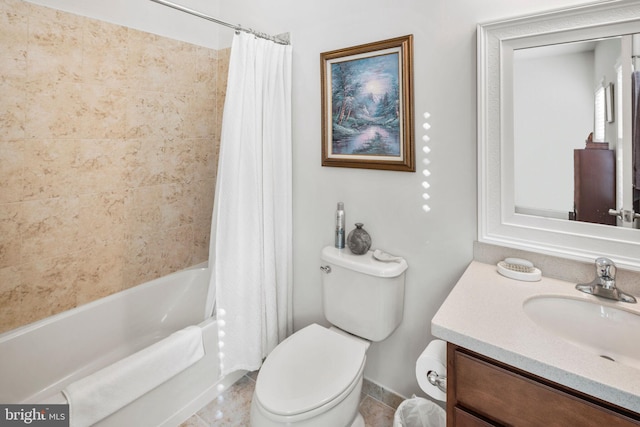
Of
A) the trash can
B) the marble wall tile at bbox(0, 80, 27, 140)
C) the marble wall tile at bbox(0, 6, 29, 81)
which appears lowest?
the trash can

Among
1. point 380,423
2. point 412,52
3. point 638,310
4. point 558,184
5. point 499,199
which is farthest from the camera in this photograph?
point 380,423

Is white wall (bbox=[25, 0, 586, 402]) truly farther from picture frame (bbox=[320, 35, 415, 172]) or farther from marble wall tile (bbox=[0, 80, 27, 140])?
marble wall tile (bbox=[0, 80, 27, 140])

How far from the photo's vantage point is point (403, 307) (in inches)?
69.0

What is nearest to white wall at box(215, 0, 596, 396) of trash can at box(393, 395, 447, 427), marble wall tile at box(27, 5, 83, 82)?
trash can at box(393, 395, 447, 427)

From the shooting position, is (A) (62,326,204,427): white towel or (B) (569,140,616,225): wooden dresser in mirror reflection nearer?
(B) (569,140,616,225): wooden dresser in mirror reflection

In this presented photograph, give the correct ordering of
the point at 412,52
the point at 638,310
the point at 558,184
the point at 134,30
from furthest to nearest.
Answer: the point at 134,30 < the point at 412,52 < the point at 558,184 < the point at 638,310

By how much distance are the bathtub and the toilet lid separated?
55 cm

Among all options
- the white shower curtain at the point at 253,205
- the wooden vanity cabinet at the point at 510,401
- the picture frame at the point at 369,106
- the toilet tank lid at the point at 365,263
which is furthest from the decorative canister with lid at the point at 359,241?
the wooden vanity cabinet at the point at 510,401

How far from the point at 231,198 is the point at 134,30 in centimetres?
127

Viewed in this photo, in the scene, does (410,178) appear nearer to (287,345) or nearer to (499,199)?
(499,199)

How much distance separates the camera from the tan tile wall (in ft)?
5.57

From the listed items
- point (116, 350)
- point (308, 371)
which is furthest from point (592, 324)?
point (116, 350)

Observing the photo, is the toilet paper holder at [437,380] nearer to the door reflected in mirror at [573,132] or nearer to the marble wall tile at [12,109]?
the door reflected in mirror at [573,132]

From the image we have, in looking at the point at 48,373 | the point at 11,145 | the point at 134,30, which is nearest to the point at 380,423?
the point at 48,373
